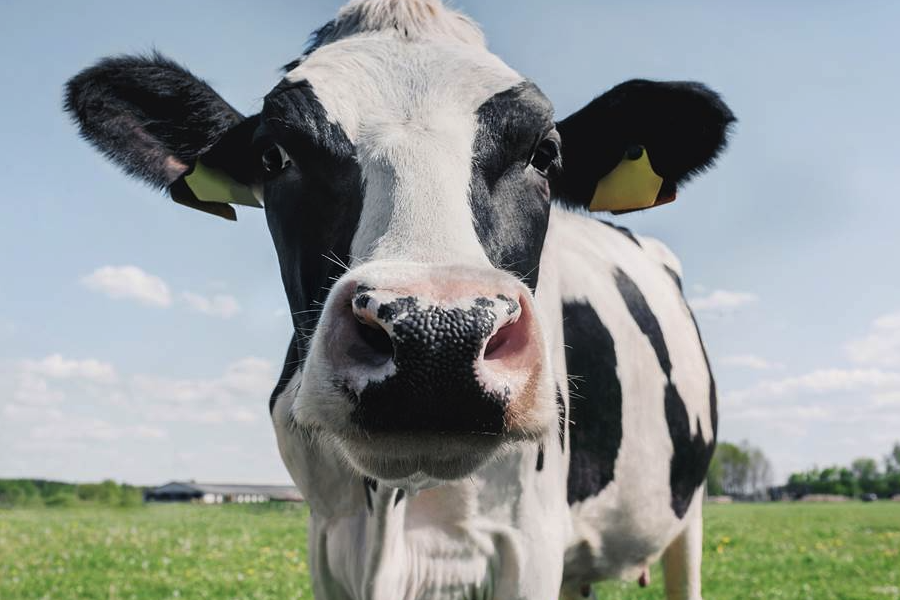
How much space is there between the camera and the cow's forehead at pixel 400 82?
3.22 metres

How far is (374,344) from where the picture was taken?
2.38 meters

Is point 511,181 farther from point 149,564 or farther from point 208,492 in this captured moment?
point 208,492

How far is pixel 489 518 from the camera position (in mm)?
3904

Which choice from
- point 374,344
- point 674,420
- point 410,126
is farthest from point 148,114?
point 674,420

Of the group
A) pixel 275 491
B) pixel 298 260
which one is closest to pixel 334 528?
pixel 298 260

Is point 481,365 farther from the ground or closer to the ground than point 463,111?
closer to the ground

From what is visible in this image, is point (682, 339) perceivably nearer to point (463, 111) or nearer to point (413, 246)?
point (463, 111)

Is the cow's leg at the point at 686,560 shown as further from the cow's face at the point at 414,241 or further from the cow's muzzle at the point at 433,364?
the cow's muzzle at the point at 433,364

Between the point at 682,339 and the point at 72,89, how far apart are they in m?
4.40

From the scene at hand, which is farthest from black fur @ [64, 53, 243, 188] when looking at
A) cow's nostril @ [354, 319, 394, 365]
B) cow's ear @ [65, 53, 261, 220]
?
cow's nostril @ [354, 319, 394, 365]

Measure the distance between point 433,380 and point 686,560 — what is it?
5.06 metres

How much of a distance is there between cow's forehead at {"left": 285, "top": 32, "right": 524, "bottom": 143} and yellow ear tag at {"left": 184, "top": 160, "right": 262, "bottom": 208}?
3.25 ft

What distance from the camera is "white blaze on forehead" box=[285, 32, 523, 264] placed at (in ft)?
8.94

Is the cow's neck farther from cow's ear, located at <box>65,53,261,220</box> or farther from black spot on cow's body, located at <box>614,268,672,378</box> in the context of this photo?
black spot on cow's body, located at <box>614,268,672,378</box>
